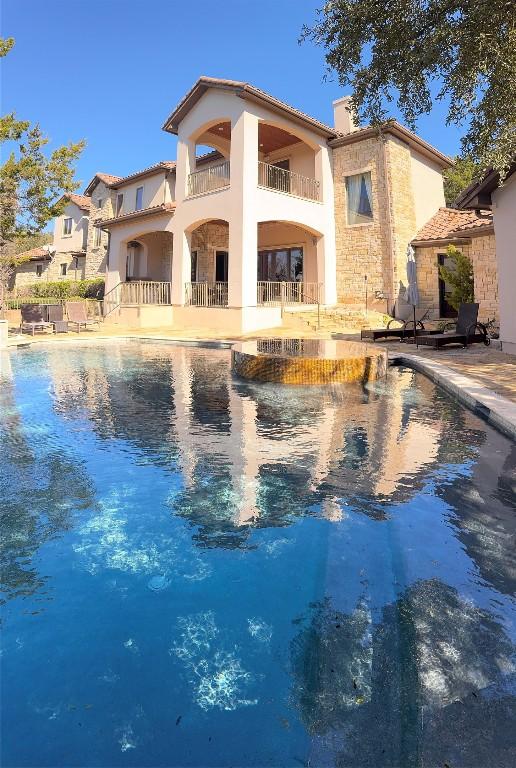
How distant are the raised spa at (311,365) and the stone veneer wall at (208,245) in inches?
663

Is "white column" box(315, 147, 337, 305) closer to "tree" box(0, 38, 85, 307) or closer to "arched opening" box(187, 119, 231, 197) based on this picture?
"arched opening" box(187, 119, 231, 197)

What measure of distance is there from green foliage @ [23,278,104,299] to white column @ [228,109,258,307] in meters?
13.9

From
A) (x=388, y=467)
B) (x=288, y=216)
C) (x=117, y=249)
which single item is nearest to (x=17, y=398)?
(x=388, y=467)

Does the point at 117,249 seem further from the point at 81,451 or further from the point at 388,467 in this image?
the point at 388,467

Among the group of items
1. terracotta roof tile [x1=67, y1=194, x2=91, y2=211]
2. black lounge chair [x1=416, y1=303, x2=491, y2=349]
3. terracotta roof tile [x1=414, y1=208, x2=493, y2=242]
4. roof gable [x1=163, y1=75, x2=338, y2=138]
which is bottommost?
black lounge chair [x1=416, y1=303, x2=491, y2=349]

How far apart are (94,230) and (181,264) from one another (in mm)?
15104

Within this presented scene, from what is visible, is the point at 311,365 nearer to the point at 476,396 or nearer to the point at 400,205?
the point at 476,396

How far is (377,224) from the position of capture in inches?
821

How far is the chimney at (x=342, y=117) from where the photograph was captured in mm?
22888

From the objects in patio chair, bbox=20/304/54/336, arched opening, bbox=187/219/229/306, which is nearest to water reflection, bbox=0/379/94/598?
patio chair, bbox=20/304/54/336

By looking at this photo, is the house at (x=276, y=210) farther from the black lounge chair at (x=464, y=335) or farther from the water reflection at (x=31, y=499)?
the water reflection at (x=31, y=499)

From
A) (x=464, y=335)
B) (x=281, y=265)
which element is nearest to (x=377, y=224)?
(x=281, y=265)

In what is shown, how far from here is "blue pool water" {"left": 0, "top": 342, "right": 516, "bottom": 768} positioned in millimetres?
1919

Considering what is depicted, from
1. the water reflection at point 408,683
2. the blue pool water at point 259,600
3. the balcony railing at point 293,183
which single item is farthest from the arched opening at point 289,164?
the water reflection at point 408,683
